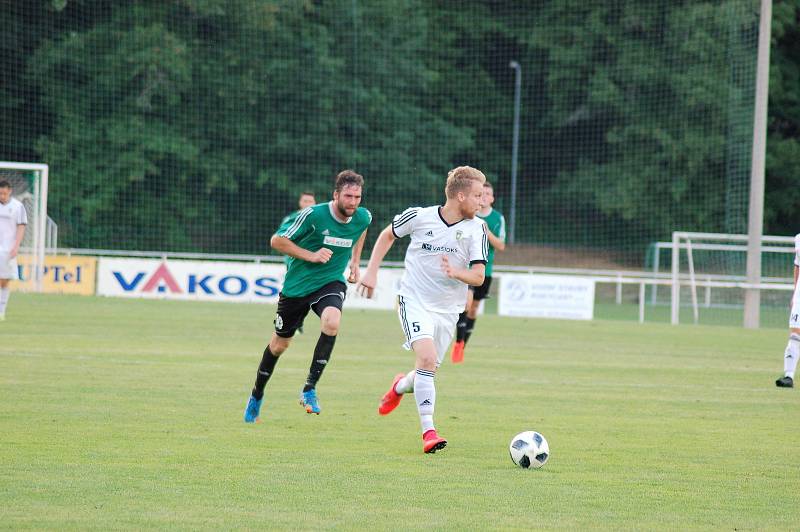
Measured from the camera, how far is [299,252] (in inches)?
373

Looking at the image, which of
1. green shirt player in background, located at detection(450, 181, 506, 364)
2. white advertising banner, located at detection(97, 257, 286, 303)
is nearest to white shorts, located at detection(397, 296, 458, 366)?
green shirt player in background, located at detection(450, 181, 506, 364)

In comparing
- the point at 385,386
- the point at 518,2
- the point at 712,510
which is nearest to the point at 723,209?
the point at 518,2

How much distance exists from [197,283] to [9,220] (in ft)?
33.7

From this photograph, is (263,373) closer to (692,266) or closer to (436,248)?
(436,248)

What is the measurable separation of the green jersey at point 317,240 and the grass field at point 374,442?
3.65ft

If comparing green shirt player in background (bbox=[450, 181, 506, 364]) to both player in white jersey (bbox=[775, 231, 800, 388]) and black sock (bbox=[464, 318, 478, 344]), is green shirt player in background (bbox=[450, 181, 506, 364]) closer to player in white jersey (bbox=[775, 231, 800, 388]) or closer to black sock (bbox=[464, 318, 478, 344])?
black sock (bbox=[464, 318, 478, 344])

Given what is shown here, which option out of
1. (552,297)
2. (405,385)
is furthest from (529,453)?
(552,297)

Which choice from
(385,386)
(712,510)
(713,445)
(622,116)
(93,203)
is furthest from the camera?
(622,116)

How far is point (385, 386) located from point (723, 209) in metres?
35.6

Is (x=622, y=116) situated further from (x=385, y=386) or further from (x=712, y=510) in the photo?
Answer: (x=712, y=510)

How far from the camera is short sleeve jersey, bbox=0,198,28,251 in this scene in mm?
19000

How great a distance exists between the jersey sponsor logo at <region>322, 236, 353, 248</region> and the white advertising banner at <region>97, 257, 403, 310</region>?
752 inches

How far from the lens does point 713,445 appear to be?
8773 millimetres

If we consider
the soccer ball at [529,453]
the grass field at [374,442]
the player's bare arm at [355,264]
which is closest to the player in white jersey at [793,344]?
the grass field at [374,442]
